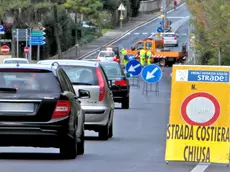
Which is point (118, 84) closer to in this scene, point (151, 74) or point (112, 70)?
point (112, 70)

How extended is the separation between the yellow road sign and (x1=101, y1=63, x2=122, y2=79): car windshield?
18747 mm

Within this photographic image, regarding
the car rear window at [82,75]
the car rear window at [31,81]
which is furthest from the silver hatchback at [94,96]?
the car rear window at [31,81]

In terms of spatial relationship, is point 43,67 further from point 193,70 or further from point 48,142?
point 193,70

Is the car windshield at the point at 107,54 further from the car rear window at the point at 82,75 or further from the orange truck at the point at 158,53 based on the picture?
the car rear window at the point at 82,75

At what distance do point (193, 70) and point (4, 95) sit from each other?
2.76 m

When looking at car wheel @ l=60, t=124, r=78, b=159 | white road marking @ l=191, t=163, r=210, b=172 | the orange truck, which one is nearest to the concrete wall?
the orange truck

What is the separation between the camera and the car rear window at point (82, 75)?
18875 millimetres

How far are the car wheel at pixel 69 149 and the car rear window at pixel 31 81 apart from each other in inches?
31.9

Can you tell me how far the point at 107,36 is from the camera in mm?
96812

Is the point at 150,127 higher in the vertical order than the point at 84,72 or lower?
lower

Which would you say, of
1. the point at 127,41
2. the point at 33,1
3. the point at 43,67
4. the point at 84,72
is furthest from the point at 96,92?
the point at 127,41

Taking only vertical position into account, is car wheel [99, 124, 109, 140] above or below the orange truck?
above

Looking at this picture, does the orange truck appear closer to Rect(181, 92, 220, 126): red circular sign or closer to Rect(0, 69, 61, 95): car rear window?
Rect(0, 69, 61, 95): car rear window

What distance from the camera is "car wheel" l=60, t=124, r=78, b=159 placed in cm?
1405
